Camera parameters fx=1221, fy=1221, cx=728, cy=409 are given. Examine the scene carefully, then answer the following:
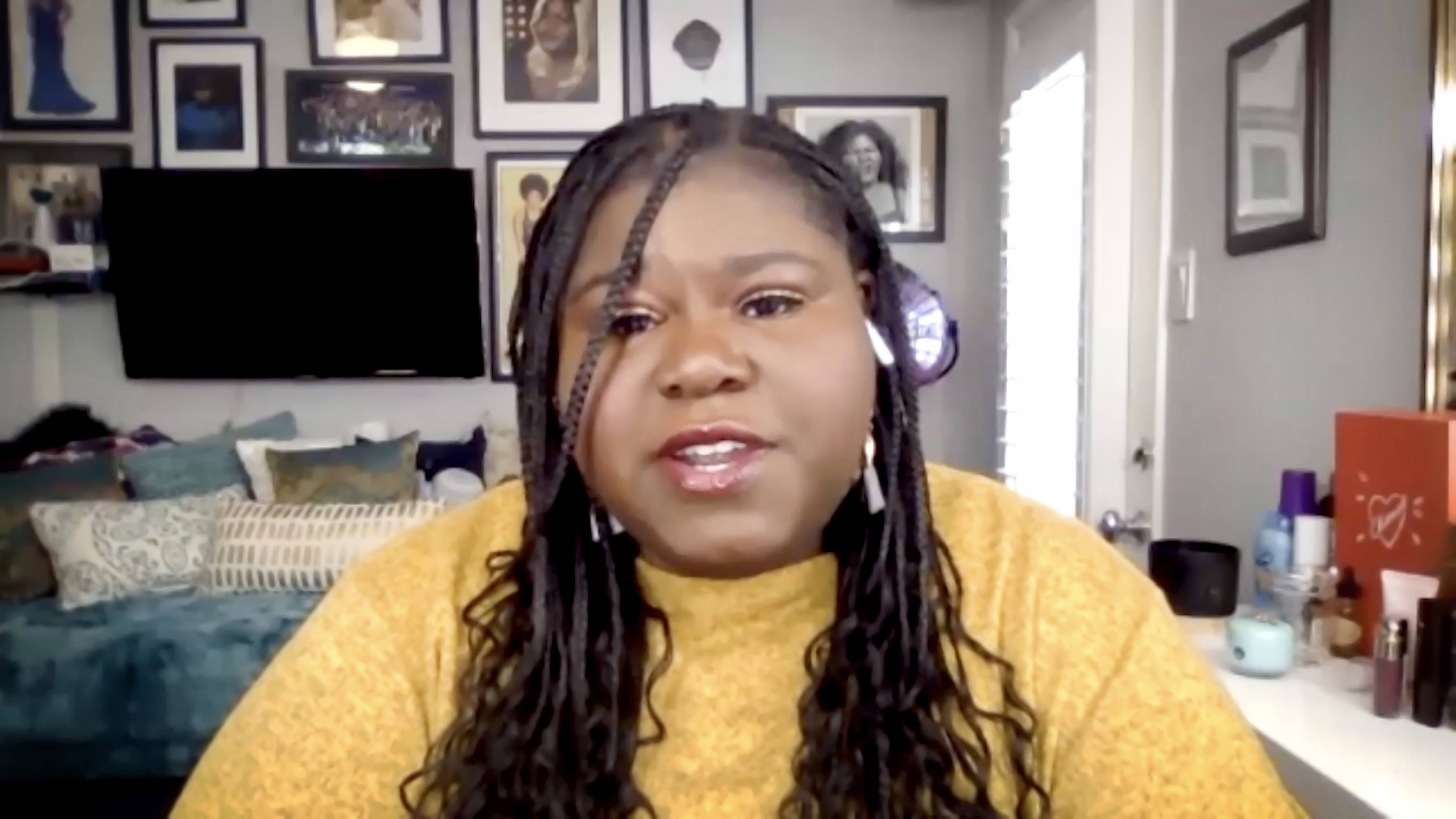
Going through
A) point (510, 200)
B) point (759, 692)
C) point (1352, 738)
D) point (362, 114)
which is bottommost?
point (1352, 738)

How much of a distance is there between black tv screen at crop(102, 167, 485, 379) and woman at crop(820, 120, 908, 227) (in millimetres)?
942

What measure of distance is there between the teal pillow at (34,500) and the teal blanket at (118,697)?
0.91 ft

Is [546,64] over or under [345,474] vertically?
over

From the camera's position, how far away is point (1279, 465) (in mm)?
1564

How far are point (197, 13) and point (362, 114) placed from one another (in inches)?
18.8

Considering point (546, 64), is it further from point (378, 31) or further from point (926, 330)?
point (926, 330)

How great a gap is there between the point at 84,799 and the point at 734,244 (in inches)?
86.4

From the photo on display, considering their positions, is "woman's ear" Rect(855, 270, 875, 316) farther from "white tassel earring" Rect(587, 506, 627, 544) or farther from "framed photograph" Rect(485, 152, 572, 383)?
"framed photograph" Rect(485, 152, 572, 383)

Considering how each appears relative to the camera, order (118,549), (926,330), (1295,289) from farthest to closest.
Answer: (118,549), (926,330), (1295,289)

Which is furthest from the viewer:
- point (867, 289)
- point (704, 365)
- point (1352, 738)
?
point (1352, 738)

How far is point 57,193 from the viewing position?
302 centimetres

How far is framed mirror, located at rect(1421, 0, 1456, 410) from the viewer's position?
116cm

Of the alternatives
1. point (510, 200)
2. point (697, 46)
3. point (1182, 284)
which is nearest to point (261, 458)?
point (510, 200)

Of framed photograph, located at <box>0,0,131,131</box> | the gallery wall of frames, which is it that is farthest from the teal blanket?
framed photograph, located at <box>0,0,131,131</box>
